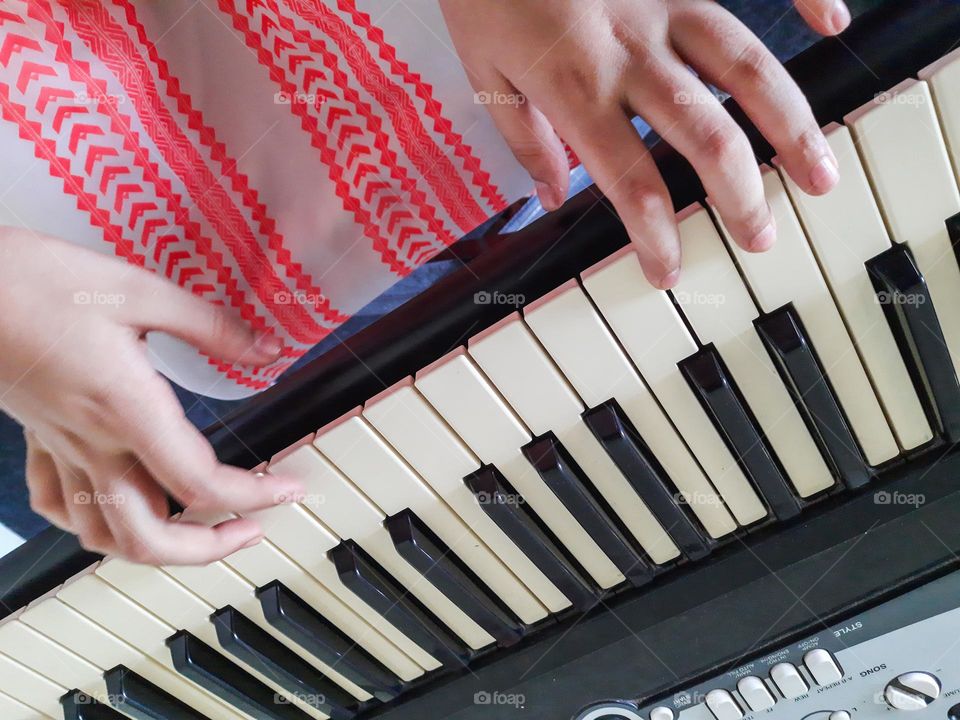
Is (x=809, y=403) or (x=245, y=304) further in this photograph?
(x=245, y=304)

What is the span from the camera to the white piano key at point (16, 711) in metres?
0.77

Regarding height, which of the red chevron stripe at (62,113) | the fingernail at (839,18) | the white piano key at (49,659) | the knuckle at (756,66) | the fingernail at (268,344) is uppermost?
the red chevron stripe at (62,113)

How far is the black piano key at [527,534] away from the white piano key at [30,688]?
1.69ft

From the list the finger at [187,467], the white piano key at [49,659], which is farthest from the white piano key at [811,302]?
the white piano key at [49,659]

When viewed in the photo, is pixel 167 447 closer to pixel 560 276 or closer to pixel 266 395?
pixel 266 395

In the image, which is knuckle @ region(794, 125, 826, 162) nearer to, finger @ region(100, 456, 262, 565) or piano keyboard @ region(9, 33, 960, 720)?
piano keyboard @ region(9, 33, 960, 720)

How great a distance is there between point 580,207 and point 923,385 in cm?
27

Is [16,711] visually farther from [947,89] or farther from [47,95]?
[947,89]

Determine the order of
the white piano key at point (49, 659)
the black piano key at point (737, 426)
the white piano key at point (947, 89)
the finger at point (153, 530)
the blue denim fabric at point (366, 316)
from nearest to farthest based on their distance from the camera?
the white piano key at point (947, 89) → the black piano key at point (737, 426) → the finger at point (153, 530) → the white piano key at point (49, 659) → the blue denim fabric at point (366, 316)

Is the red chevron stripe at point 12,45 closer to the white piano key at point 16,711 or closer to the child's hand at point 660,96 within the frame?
the child's hand at point 660,96

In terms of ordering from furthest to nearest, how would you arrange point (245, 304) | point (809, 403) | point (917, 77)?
point (245, 304) → point (809, 403) → point (917, 77)

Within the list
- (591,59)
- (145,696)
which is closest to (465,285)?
(591,59)

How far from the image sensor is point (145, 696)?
75 cm

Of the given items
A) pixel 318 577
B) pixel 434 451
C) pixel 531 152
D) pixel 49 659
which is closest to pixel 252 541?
pixel 318 577
